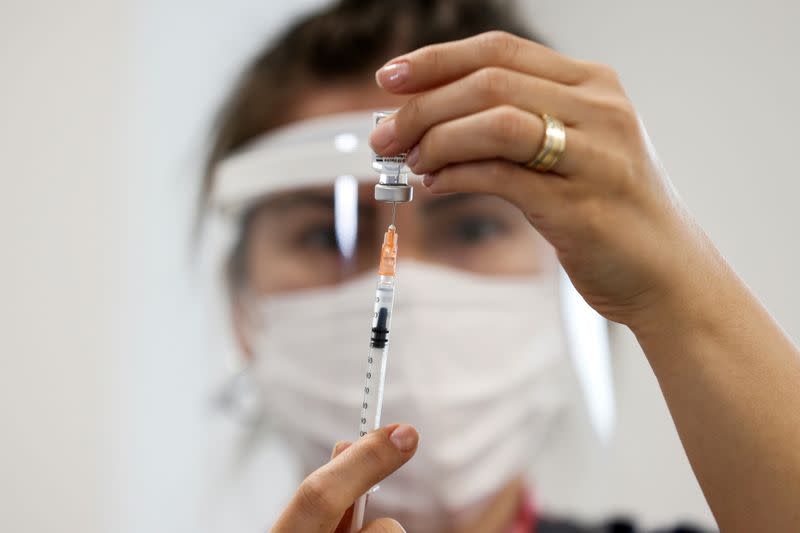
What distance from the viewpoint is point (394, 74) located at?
532mm

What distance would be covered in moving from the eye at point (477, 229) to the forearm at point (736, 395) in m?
0.78

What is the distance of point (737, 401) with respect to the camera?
1.77ft

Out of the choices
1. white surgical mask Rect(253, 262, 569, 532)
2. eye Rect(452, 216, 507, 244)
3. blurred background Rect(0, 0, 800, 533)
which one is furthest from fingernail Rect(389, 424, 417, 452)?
blurred background Rect(0, 0, 800, 533)

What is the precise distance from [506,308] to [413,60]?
2.58ft

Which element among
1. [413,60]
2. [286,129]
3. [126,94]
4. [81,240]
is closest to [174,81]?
[126,94]

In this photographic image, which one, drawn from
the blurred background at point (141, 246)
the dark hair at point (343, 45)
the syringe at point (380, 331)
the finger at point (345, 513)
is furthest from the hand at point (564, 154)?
the blurred background at point (141, 246)

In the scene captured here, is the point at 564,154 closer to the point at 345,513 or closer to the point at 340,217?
the point at 345,513

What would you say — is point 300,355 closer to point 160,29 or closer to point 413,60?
point 413,60

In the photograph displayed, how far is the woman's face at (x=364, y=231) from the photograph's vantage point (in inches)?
50.9

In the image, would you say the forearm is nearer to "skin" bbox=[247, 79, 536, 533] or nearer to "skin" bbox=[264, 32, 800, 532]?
"skin" bbox=[264, 32, 800, 532]

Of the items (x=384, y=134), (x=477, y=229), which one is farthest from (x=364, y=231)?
(x=384, y=134)

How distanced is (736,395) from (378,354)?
0.31m

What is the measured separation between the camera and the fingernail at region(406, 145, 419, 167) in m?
0.55

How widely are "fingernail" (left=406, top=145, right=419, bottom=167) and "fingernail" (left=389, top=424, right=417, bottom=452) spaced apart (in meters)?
0.22
